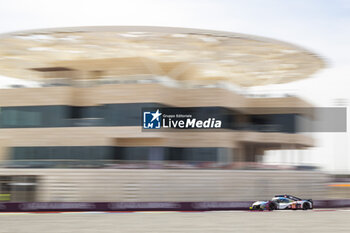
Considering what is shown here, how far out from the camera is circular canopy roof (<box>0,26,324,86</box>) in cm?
4628

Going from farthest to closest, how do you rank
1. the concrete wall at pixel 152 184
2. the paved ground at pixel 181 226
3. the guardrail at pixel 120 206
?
the concrete wall at pixel 152 184, the guardrail at pixel 120 206, the paved ground at pixel 181 226

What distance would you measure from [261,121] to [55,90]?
19.3m

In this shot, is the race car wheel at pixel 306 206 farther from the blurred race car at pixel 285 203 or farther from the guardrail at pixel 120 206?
the guardrail at pixel 120 206

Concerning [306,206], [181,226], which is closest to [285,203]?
[306,206]

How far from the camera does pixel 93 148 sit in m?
51.8

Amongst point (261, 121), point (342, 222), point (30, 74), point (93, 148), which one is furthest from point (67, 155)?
point (342, 222)

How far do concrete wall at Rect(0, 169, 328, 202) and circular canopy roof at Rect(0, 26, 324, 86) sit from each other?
976 centimetres

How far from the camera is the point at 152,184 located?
47906 millimetres

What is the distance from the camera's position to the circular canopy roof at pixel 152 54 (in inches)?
1822

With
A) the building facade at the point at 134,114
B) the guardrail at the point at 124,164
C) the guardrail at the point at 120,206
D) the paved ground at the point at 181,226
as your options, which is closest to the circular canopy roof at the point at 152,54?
the building facade at the point at 134,114

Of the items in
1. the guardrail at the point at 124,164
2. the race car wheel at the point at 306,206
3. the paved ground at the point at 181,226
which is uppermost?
the guardrail at the point at 124,164

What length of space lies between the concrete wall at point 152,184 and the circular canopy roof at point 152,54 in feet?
32.0

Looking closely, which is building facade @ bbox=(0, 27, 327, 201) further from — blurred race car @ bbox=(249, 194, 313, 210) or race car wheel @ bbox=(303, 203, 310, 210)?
race car wheel @ bbox=(303, 203, 310, 210)

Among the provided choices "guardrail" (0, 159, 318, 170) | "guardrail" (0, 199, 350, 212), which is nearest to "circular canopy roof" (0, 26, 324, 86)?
"guardrail" (0, 159, 318, 170)
